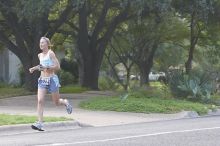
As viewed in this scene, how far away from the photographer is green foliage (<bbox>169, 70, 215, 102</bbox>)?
74.4ft

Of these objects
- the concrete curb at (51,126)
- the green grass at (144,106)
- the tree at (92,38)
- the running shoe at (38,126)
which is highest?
the tree at (92,38)

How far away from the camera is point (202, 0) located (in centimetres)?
2309

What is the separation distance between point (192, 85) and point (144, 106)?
415cm

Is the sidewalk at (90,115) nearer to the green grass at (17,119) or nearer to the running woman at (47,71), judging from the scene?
the green grass at (17,119)

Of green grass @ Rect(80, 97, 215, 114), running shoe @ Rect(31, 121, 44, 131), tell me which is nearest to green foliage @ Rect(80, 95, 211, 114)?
green grass @ Rect(80, 97, 215, 114)

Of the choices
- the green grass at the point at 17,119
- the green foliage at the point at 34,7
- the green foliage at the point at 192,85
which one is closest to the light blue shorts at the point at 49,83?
the green grass at the point at 17,119

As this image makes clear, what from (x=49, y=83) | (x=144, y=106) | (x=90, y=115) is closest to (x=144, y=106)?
(x=144, y=106)

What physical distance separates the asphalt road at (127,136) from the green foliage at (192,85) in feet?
22.5

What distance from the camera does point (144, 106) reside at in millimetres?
19375

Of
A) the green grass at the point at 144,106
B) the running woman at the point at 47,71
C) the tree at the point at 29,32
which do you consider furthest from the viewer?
the tree at the point at 29,32

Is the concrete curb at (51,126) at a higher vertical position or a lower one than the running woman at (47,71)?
lower

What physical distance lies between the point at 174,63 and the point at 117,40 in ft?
50.2

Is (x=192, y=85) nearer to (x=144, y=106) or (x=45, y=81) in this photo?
(x=144, y=106)

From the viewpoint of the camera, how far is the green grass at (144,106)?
19250mm
